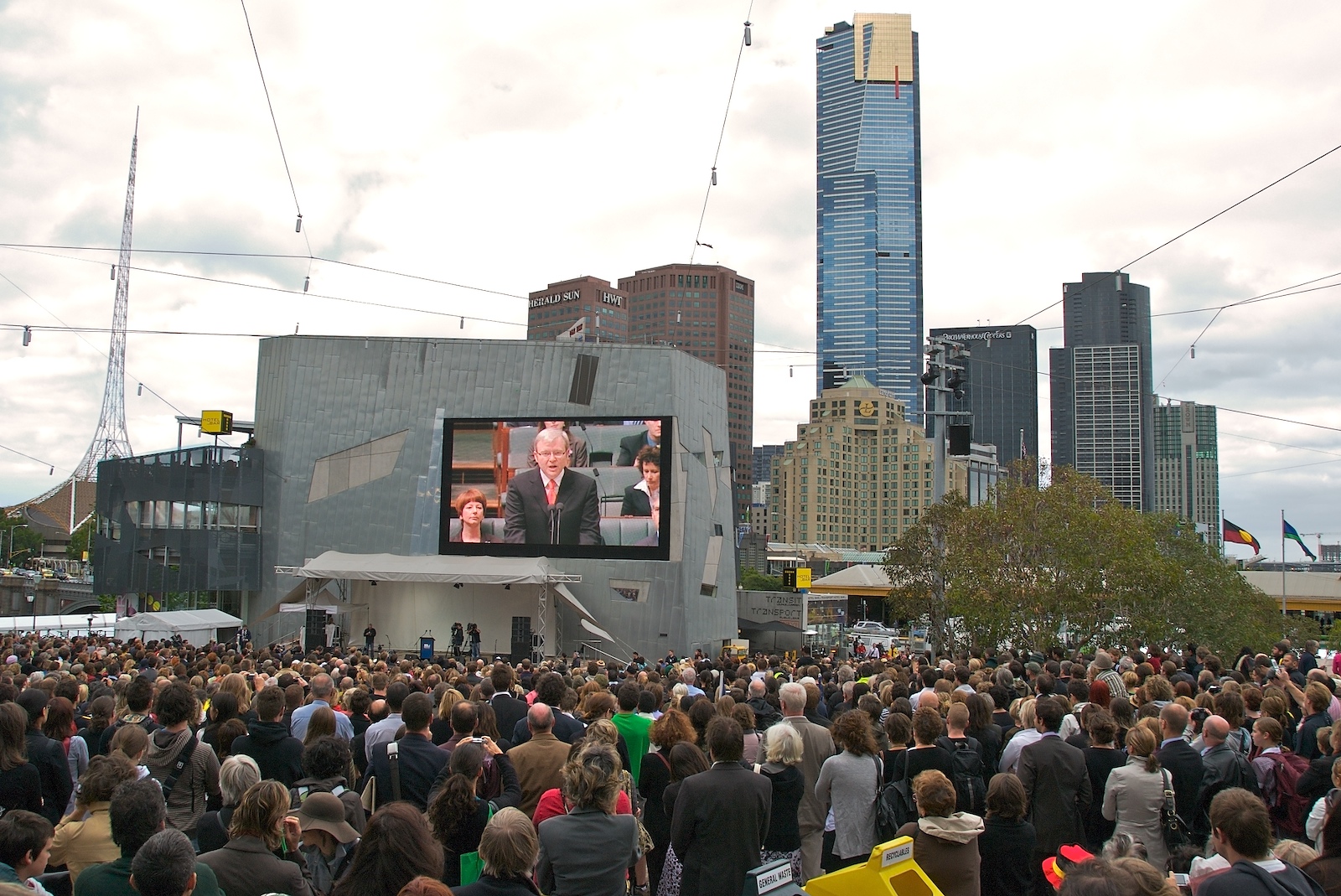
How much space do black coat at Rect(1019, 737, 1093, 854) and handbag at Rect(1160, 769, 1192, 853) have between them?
1.64 ft

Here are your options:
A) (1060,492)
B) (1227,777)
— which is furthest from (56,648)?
(1060,492)

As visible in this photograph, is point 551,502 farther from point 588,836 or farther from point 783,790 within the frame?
point 588,836

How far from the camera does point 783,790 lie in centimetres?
619

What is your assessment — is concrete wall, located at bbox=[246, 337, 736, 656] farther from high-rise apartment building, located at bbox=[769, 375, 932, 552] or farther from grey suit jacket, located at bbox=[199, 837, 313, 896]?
high-rise apartment building, located at bbox=[769, 375, 932, 552]

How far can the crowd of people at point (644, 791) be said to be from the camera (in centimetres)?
406

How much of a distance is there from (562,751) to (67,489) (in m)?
161

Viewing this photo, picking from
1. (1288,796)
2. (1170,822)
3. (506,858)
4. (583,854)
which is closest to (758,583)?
(1288,796)

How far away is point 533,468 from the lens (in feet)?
114

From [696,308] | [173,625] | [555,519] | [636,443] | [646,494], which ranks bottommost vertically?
[173,625]

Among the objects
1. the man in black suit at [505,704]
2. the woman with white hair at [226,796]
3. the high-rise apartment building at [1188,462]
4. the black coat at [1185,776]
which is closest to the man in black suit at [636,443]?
the man in black suit at [505,704]

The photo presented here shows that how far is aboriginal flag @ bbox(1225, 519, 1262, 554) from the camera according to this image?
3306 centimetres

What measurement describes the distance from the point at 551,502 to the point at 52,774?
2814 centimetres

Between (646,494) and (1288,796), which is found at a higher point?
(646,494)

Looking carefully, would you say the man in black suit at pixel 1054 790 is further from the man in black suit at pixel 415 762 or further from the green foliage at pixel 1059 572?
the green foliage at pixel 1059 572
